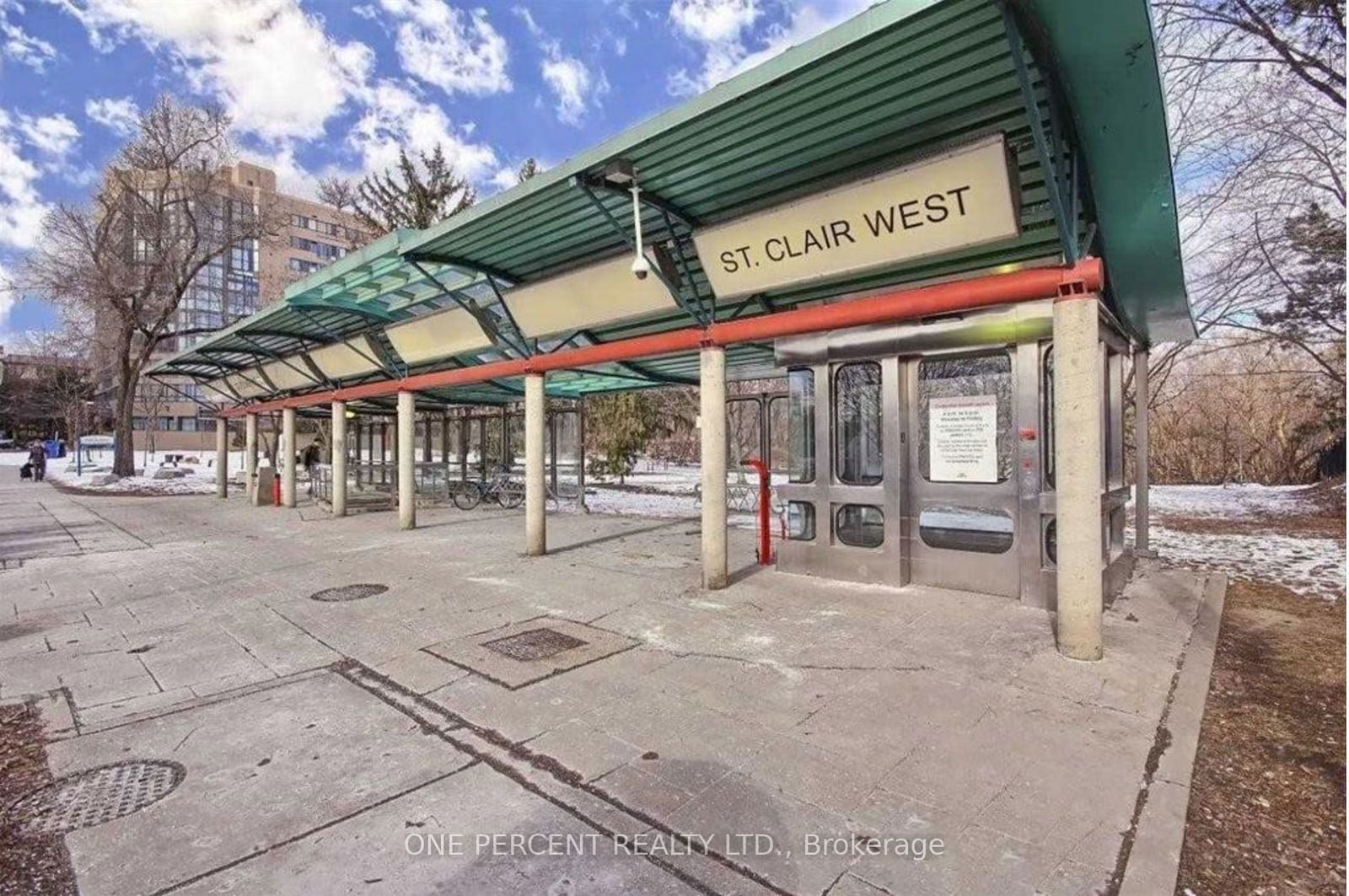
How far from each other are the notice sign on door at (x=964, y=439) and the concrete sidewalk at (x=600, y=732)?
1211 mm

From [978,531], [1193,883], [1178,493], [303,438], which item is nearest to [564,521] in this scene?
[978,531]

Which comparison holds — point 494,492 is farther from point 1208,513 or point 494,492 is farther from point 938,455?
point 1208,513

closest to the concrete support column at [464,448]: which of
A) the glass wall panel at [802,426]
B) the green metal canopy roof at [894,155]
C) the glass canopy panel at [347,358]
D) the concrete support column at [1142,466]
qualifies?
the glass canopy panel at [347,358]

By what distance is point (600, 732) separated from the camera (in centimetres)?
351

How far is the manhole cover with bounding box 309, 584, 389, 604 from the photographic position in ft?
21.9

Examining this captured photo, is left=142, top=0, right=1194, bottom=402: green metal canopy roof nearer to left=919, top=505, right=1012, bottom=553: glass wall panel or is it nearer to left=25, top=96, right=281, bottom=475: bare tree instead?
left=919, top=505, right=1012, bottom=553: glass wall panel

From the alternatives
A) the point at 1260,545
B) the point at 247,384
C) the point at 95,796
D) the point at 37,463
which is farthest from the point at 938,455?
the point at 37,463

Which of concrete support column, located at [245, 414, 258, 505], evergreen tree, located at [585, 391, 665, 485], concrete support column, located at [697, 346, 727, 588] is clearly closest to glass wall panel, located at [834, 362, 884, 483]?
concrete support column, located at [697, 346, 727, 588]

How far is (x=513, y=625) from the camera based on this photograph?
5.57m

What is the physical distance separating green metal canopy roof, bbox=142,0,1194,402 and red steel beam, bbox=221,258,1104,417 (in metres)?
0.24

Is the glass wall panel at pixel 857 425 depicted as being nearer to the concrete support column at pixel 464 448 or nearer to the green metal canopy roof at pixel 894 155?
the green metal canopy roof at pixel 894 155

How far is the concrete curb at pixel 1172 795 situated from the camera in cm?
232

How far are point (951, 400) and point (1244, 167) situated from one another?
936 cm

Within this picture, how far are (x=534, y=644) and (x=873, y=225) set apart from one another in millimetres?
4231
